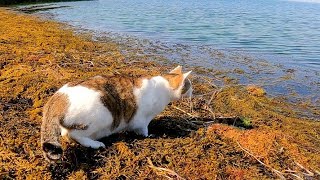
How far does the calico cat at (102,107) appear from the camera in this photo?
4.83 meters

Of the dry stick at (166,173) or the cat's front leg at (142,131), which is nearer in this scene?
the dry stick at (166,173)

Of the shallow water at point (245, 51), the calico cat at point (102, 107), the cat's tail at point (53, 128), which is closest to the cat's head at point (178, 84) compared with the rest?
the calico cat at point (102, 107)

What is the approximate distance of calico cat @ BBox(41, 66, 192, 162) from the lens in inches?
190

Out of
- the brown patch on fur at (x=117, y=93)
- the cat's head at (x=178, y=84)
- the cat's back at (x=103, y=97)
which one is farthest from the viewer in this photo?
the cat's head at (x=178, y=84)

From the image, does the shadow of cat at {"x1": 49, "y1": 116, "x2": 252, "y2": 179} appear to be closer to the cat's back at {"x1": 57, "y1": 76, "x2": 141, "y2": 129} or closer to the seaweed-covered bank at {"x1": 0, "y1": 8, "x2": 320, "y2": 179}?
the seaweed-covered bank at {"x1": 0, "y1": 8, "x2": 320, "y2": 179}

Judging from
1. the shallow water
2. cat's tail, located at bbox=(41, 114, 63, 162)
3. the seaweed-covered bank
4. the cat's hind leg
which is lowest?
the shallow water

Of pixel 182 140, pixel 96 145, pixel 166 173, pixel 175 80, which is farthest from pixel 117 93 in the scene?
pixel 166 173

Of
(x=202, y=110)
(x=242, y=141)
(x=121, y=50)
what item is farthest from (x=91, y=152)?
(x=121, y=50)

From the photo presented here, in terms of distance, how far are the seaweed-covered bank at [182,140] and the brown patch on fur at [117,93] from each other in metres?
0.42

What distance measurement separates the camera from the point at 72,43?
50.8 feet

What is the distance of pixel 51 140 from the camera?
4.64 meters

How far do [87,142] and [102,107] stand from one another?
21.2 inches

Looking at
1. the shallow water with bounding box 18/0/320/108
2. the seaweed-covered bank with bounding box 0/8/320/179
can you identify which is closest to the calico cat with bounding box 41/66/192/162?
the seaweed-covered bank with bounding box 0/8/320/179

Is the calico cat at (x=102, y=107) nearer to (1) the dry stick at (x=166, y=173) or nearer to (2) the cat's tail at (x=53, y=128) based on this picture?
(2) the cat's tail at (x=53, y=128)
